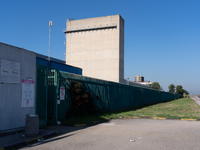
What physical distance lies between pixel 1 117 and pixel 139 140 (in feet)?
18.9

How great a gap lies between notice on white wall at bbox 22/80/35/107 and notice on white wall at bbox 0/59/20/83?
0.50m

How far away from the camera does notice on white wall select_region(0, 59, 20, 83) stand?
9.09 m

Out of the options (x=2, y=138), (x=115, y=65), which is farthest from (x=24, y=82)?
(x=115, y=65)

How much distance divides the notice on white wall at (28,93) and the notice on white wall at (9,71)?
1.65 feet

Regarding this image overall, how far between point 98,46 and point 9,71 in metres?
51.1

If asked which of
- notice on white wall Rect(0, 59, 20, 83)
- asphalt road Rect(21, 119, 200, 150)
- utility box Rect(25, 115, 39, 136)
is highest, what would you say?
notice on white wall Rect(0, 59, 20, 83)

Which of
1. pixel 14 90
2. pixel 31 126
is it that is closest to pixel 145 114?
pixel 31 126

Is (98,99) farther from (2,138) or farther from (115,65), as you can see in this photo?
(115,65)

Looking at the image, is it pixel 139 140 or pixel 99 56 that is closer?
pixel 139 140

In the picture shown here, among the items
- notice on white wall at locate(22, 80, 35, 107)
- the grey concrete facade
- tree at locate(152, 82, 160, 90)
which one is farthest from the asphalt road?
tree at locate(152, 82, 160, 90)

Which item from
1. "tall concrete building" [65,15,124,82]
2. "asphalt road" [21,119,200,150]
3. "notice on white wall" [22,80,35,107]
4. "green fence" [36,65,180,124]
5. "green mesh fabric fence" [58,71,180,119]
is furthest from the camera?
"tall concrete building" [65,15,124,82]

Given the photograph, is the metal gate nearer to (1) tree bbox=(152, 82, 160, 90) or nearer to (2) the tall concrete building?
(2) the tall concrete building

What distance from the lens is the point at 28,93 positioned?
10367 mm

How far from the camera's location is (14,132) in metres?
9.40
